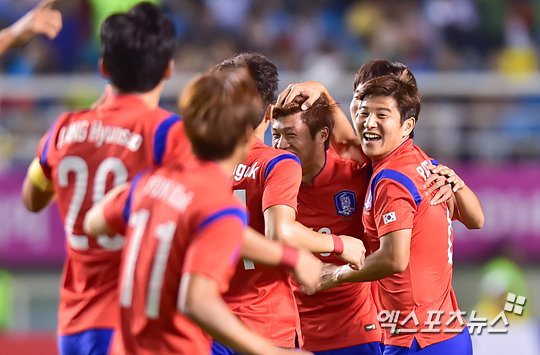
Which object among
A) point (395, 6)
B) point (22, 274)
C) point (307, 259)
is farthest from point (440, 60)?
point (307, 259)

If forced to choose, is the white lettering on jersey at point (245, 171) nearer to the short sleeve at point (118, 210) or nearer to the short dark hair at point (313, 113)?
the short dark hair at point (313, 113)

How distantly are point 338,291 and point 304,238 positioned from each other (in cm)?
86

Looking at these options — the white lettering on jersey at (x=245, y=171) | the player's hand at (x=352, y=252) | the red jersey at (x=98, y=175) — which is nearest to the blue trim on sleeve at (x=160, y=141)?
the red jersey at (x=98, y=175)

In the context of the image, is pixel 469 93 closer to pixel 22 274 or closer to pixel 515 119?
pixel 515 119

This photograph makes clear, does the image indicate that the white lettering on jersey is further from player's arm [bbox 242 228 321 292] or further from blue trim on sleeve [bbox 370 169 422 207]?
player's arm [bbox 242 228 321 292]

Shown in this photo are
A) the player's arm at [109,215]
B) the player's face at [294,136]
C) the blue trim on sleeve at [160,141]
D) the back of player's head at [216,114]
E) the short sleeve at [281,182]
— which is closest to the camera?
the back of player's head at [216,114]

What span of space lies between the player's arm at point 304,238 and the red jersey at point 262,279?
104 mm

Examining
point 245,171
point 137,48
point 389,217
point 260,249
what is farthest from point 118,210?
point 389,217

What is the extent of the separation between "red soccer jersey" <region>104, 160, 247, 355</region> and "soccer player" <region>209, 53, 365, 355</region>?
1.07 metres

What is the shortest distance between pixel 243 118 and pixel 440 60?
9353 mm

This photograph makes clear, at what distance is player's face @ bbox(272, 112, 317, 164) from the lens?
4180mm

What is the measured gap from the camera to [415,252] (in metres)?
3.81

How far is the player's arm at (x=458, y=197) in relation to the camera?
3.86 metres

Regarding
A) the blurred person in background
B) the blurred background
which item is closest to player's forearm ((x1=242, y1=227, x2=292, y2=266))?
the blurred person in background
